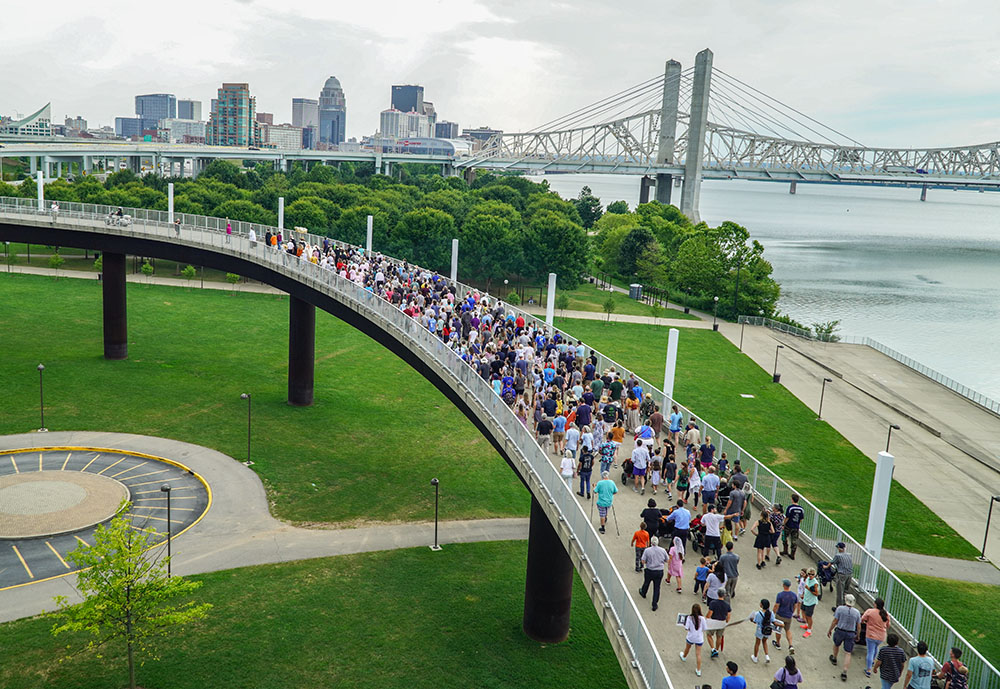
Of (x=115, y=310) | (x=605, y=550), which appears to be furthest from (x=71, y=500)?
(x=605, y=550)

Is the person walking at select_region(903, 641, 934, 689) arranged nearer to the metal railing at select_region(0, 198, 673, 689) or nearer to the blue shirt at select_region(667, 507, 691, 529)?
the metal railing at select_region(0, 198, 673, 689)

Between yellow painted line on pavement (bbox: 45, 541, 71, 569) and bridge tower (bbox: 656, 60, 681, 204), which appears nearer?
yellow painted line on pavement (bbox: 45, 541, 71, 569)

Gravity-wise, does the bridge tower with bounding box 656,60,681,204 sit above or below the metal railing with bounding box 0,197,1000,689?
above

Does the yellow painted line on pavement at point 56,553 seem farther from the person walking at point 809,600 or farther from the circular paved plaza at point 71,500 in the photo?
the person walking at point 809,600

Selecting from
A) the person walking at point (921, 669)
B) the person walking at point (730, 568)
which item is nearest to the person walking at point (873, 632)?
the person walking at point (921, 669)

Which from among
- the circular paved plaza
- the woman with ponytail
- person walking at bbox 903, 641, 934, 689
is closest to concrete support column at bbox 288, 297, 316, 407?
the circular paved plaza

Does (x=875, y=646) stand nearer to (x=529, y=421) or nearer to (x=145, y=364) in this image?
(x=529, y=421)

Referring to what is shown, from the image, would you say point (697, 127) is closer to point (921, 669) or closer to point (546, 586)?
point (546, 586)
